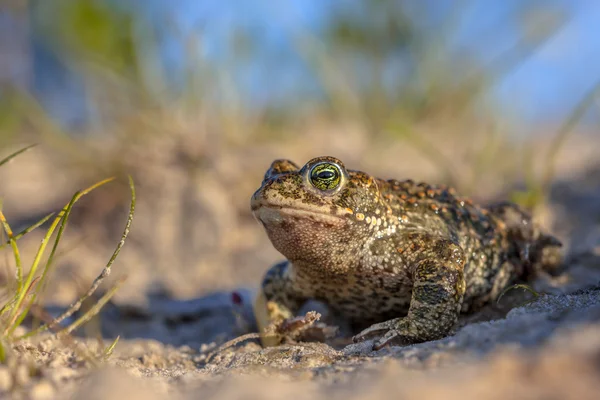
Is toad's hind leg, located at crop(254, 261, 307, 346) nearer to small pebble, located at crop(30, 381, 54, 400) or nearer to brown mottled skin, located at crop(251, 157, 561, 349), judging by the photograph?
brown mottled skin, located at crop(251, 157, 561, 349)

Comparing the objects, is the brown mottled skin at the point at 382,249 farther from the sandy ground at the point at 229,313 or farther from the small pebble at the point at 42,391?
the small pebble at the point at 42,391

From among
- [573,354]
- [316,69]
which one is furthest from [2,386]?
[316,69]

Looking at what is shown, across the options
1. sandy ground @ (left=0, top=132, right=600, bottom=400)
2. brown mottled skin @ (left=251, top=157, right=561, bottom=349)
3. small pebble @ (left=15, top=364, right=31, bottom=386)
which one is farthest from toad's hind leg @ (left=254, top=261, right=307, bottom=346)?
small pebble @ (left=15, top=364, right=31, bottom=386)

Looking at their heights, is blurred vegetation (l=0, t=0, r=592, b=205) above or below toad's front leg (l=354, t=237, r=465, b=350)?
above

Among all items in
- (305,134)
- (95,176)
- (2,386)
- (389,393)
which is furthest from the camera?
(305,134)

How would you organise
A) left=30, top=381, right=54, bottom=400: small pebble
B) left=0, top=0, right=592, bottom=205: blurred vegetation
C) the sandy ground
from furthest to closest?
left=0, top=0, right=592, bottom=205: blurred vegetation
left=30, top=381, right=54, bottom=400: small pebble
the sandy ground

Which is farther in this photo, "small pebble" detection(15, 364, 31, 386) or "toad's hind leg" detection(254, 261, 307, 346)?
"toad's hind leg" detection(254, 261, 307, 346)

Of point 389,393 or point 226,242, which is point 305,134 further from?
point 389,393

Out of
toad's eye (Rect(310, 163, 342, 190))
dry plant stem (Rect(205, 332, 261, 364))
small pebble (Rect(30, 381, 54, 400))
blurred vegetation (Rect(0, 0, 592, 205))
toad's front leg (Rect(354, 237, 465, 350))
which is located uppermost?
blurred vegetation (Rect(0, 0, 592, 205))
